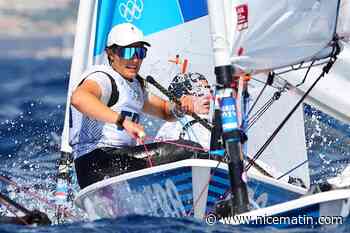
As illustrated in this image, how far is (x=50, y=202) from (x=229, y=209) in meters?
2.32

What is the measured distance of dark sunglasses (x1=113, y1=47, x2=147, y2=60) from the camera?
563 centimetres

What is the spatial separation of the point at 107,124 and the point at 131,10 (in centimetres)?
159

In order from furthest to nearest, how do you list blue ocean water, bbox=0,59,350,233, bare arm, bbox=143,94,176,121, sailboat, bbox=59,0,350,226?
1. bare arm, bbox=143,94,176,121
2. blue ocean water, bbox=0,59,350,233
3. sailboat, bbox=59,0,350,226

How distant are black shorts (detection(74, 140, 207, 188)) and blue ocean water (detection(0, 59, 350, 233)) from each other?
1.10 ft

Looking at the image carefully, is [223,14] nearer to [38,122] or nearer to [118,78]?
[118,78]

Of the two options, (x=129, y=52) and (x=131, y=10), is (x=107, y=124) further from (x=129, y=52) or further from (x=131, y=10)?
(x=131, y=10)

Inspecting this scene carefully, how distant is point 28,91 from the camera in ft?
45.5

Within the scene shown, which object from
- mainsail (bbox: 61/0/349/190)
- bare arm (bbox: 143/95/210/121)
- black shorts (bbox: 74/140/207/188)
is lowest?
black shorts (bbox: 74/140/207/188)

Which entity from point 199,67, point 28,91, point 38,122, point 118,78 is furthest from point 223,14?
point 28,91

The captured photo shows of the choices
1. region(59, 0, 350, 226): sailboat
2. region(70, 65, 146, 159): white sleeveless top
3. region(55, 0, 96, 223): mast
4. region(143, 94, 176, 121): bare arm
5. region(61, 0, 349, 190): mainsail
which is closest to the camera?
region(59, 0, 350, 226): sailboat

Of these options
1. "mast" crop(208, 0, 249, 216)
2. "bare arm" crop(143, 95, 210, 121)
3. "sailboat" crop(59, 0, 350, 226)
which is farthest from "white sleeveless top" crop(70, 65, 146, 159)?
"mast" crop(208, 0, 249, 216)

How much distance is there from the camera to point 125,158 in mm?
5641

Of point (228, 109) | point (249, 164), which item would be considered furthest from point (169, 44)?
point (228, 109)

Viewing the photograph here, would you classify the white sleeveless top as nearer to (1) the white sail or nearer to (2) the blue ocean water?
(2) the blue ocean water
